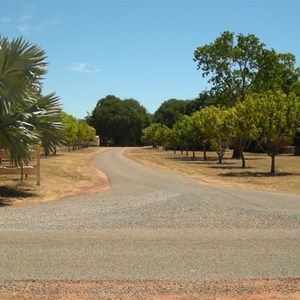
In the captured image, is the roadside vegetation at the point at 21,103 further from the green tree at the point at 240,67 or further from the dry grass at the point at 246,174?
the green tree at the point at 240,67

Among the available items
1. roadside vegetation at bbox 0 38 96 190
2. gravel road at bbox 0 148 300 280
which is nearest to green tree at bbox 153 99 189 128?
roadside vegetation at bbox 0 38 96 190

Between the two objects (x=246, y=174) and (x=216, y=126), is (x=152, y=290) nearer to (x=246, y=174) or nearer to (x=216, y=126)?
(x=246, y=174)

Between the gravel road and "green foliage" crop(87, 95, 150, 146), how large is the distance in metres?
117

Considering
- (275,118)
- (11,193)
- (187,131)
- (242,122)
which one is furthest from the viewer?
(187,131)

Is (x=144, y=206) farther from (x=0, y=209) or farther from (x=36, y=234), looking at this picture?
(x=36, y=234)

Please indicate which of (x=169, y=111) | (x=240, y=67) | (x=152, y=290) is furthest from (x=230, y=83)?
(x=169, y=111)

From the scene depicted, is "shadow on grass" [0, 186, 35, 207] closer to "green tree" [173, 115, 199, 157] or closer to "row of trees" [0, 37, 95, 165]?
"row of trees" [0, 37, 95, 165]

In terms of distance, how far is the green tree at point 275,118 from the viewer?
26141 millimetres

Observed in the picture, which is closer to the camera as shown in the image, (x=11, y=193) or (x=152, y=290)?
(x=152, y=290)

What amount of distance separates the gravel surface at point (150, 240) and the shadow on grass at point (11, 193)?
143 centimetres

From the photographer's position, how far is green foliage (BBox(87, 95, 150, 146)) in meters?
130

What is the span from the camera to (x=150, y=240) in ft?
25.3

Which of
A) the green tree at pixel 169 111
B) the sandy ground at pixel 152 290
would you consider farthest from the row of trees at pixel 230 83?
the green tree at pixel 169 111

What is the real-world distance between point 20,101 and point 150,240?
27.2 ft
